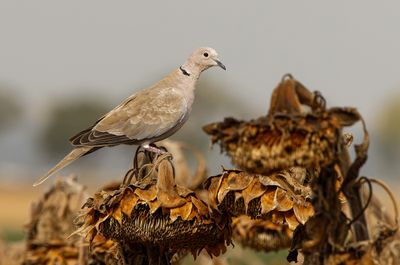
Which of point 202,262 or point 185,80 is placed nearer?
point 185,80

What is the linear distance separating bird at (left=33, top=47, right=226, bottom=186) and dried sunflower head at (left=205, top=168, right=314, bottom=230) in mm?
2632

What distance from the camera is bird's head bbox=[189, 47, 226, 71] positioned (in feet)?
22.8

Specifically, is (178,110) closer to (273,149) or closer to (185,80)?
(185,80)

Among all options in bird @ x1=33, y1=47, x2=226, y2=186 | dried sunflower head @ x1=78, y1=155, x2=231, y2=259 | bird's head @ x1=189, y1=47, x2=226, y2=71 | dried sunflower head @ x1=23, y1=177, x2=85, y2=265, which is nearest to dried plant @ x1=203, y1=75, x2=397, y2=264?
dried sunflower head @ x1=78, y1=155, x2=231, y2=259

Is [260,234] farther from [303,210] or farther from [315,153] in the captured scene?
[315,153]

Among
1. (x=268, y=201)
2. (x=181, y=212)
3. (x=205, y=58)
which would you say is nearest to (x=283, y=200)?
(x=268, y=201)

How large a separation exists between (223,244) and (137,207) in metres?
0.38

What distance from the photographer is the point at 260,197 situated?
3.33 m

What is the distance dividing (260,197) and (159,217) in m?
0.37

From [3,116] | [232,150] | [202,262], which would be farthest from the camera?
[3,116]

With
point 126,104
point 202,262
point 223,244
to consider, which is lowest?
point 202,262

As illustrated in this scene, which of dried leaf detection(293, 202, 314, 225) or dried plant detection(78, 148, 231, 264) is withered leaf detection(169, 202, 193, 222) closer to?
dried plant detection(78, 148, 231, 264)

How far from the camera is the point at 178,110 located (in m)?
6.24

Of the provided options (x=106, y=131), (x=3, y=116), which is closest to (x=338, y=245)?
(x=106, y=131)
